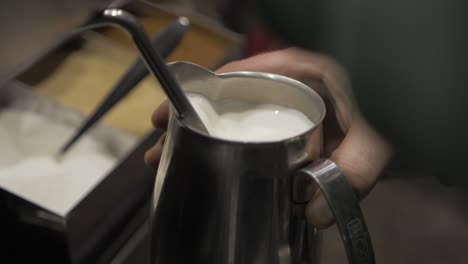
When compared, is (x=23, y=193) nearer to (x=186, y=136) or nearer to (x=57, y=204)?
(x=57, y=204)

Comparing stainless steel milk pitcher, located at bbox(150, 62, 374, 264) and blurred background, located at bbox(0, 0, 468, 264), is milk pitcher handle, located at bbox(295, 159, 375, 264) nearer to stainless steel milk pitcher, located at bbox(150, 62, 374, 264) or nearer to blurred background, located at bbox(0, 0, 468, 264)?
stainless steel milk pitcher, located at bbox(150, 62, 374, 264)

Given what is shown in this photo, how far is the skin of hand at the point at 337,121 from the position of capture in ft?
1.07

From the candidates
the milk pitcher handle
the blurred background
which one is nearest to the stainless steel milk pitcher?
the milk pitcher handle

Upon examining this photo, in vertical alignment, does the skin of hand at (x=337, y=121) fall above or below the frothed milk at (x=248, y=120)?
below

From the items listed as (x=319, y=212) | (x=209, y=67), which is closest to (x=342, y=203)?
(x=319, y=212)

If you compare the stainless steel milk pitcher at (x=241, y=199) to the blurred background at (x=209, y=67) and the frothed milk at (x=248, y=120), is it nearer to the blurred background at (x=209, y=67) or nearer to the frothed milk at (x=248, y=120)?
the frothed milk at (x=248, y=120)

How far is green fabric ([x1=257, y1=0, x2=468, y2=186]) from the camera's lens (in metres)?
0.44

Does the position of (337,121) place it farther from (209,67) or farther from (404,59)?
(209,67)

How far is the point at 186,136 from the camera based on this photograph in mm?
253

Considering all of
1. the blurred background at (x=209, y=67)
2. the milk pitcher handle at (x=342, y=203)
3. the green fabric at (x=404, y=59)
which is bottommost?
the blurred background at (x=209, y=67)

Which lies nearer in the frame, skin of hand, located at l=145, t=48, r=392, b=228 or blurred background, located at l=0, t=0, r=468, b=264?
skin of hand, located at l=145, t=48, r=392, b=228

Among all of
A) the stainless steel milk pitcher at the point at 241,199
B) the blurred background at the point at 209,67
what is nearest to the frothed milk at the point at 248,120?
the stainless steel milk pitcher at the point at 241,199

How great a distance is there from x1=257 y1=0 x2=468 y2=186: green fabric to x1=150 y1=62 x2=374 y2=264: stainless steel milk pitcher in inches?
7.9

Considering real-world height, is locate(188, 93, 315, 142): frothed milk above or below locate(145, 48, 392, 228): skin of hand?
above
